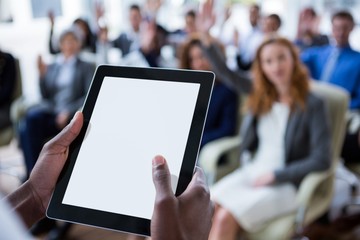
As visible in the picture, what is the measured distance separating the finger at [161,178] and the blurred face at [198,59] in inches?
61.3

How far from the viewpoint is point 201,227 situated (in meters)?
0.49

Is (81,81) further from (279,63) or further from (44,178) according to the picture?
(44,178)

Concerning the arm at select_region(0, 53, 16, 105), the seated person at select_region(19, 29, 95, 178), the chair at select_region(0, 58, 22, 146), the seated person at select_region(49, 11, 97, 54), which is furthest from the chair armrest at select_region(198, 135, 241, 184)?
the seated person at select_region(49, 11, 97, 54)

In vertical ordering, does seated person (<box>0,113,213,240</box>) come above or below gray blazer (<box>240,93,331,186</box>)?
above

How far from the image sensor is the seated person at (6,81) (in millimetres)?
2469

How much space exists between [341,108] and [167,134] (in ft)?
4.33

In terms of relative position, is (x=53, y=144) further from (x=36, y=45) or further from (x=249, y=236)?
(x=36, y=45)

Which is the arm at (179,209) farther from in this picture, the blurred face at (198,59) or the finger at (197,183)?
the blurred face at (198,59)

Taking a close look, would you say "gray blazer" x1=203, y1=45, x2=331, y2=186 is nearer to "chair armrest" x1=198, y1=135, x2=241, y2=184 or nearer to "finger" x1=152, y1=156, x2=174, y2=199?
"chair armrest" x1=198, y1=135, x2=241, y2=184

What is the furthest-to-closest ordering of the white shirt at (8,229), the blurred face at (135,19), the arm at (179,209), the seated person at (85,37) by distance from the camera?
the blurred face at (135,19)
the seated person at (85,37)
the arm at (179,209)
the white shirt at (8,229)

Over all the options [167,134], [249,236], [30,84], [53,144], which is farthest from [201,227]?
[30,84]

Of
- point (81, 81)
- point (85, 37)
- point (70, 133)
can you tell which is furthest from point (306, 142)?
point (85, 37)

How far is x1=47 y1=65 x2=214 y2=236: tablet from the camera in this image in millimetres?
524

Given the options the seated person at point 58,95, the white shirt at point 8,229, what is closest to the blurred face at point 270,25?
Result: the seated person at point 58,95
